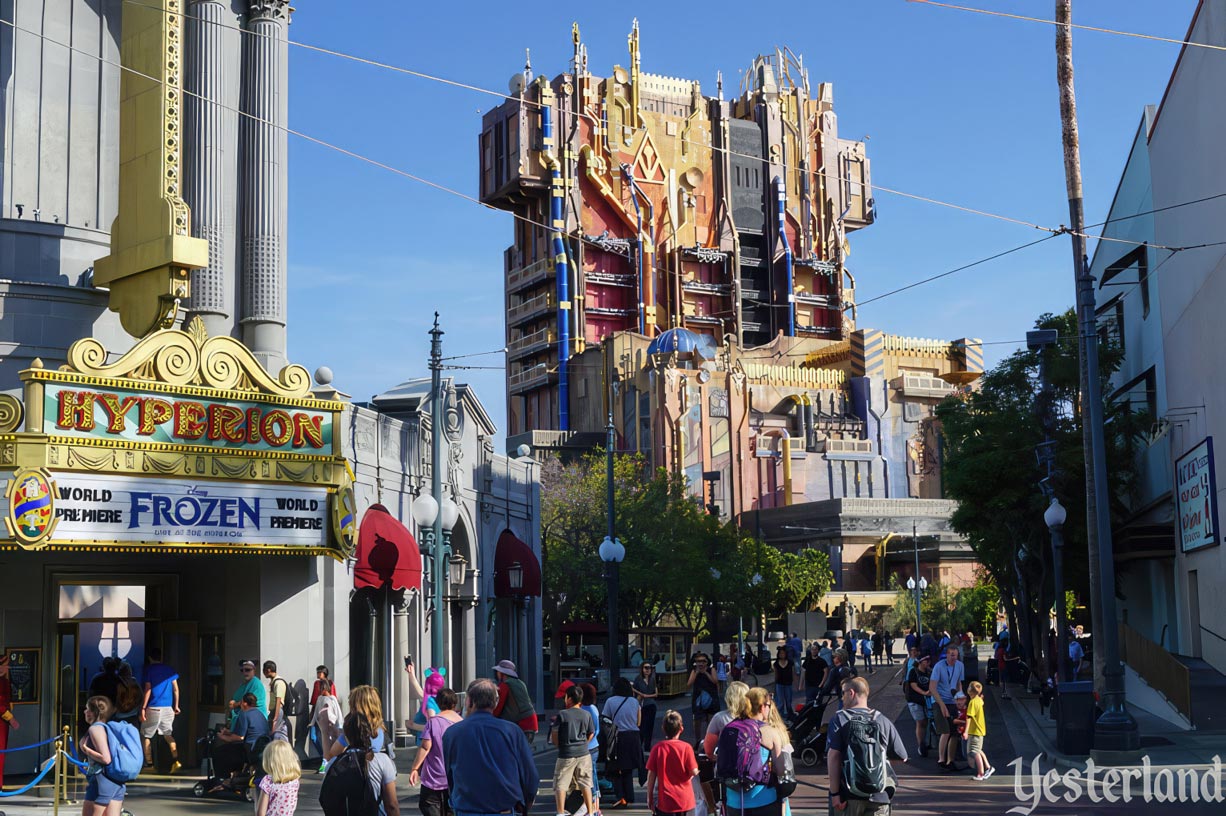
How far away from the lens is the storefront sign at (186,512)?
19219 mm

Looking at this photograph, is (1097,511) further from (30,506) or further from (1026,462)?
(1026,462)

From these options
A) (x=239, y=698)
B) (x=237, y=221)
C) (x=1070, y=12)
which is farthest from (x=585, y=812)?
(x=1070, y=12)

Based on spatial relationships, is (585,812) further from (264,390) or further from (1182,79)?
(1182,79)

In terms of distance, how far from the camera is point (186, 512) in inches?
802

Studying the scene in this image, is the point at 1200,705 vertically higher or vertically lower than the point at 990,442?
lower

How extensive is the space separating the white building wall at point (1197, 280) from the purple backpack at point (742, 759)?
24.0 m

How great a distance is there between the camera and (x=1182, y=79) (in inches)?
1431

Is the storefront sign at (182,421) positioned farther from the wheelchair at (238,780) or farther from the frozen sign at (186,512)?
the wheelchair at (238,780)

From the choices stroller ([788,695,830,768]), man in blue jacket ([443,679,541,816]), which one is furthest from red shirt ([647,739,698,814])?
stroller ([788,695,830,768])

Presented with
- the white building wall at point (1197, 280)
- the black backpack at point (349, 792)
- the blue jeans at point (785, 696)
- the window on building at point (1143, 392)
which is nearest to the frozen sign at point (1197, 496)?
the white building wall at point (1197, 280)

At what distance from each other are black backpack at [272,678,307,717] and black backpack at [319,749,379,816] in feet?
44.0

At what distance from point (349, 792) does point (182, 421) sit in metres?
12.5

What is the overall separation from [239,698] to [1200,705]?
57.5 feet

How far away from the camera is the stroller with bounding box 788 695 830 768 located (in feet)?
69.1
